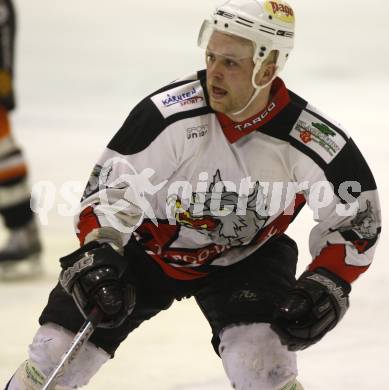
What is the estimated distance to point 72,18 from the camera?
23.7ft

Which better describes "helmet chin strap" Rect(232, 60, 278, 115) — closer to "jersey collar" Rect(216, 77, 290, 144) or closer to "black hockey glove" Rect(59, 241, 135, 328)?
"jersey collar" Rect(216, 77, 290, 144)

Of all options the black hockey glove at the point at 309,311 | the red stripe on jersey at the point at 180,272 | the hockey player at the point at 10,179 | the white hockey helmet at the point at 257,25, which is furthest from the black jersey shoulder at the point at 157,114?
the hockey player at the point at 10,179

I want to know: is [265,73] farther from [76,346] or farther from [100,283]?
[76,346]

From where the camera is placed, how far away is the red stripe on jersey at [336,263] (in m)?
2.48

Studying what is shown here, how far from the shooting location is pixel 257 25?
96.5 inches

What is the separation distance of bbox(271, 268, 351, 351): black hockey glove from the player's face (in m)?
0.45

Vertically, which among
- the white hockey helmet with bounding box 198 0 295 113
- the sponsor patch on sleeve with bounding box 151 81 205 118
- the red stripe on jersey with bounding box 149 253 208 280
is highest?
the white hockey helmet with bounding box 198 0 295 113

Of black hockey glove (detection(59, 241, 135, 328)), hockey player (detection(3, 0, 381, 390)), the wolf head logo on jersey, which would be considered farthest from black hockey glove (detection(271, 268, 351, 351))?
black hockey glove (detection(59, 241, 135, 328))

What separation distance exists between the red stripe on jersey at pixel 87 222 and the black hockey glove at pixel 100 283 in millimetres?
40

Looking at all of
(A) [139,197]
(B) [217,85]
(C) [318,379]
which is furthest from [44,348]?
(C) [318,379]

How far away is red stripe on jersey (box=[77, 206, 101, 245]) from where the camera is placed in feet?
7.95

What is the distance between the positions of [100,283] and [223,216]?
1.30 feet

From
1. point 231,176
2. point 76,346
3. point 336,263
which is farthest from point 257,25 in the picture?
point 76,346

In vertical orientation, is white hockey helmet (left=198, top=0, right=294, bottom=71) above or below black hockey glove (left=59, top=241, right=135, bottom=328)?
above
